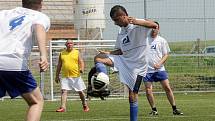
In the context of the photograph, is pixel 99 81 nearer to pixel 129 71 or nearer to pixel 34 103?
pixel 129 71

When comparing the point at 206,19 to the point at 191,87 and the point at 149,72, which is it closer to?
the point at 191,87

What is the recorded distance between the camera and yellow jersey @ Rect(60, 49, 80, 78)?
19469 millimetres

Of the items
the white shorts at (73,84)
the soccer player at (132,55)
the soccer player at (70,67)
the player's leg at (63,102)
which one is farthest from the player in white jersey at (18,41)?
the soccer player at (70,67)

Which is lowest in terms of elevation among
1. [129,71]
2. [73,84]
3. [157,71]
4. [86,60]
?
[86,60]

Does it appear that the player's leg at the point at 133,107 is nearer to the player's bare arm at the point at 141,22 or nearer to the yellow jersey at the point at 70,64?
the player's bare arm at the point at 141,22

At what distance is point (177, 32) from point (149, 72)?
13.5 meters

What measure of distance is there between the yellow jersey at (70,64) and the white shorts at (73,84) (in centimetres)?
14

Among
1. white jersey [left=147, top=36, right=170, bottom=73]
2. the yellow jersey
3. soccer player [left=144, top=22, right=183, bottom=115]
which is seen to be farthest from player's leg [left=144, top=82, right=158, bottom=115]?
the yellow jersey

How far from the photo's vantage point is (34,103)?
8719 millimetres

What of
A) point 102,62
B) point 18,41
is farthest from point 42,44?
point 102,62

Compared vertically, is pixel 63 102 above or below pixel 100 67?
below

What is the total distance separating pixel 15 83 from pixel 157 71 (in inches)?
327

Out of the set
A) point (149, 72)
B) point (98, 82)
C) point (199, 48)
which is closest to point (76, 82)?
point (149, 72)

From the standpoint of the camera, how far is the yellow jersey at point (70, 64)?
19.5m
